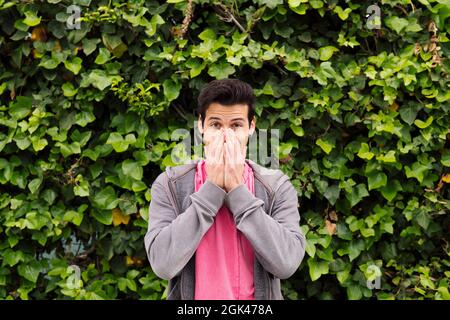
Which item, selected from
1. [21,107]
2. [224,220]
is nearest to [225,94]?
[224,220]

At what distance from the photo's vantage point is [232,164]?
5.93ft

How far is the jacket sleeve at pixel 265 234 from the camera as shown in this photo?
1.76 m

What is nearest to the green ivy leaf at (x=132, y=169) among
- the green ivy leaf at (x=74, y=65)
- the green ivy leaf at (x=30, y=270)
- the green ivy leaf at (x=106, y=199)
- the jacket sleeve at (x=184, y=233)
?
the green ivy leaf at (x=106, y=199)

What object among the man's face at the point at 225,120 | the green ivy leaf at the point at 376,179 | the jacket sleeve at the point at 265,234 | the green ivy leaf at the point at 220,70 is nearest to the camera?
the jacket sleeve at the point at 265,234

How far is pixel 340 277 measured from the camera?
2.96 m

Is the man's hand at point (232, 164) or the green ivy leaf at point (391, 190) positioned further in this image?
the green ivy leaf at point (391, 190)

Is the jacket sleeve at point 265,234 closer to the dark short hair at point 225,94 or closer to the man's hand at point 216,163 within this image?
the man's hand at point 216,163

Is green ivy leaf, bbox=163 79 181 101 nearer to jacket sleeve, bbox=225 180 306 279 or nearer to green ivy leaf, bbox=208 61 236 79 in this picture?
green ivy leaf, bbox=208 61 236 79

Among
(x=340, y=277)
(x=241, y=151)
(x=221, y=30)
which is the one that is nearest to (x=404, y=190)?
(x=340, y=277)

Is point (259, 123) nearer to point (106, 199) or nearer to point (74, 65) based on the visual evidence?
point (106, 199)

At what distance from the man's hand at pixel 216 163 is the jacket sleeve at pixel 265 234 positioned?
6cm

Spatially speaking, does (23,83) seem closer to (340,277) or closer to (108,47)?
(108,47)

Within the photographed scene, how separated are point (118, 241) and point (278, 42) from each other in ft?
4.34

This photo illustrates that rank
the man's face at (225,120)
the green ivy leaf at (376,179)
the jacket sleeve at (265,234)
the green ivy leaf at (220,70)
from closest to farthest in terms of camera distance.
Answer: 1. the jacket sleeve at (265,234)
2. the man's face at (225,120)
3. the green ivy leaf at (220,70)
4. the green ivy leaf at (376,179)
